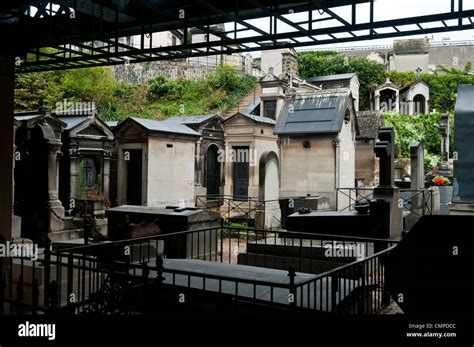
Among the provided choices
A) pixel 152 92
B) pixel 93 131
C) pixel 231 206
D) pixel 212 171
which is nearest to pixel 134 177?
pixel 93 131

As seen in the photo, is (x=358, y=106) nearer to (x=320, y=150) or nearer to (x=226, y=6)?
(x=320, y=150)

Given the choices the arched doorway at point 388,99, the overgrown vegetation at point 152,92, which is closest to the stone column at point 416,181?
the overgrown vegetation at point 152,92

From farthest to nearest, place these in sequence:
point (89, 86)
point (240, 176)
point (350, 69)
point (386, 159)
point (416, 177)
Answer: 1. point (350, 69)
2. point (89, 86)
3. point (240, 176)
4. point (416, 177)
5. point (386, 159)

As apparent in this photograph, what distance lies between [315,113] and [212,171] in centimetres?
806

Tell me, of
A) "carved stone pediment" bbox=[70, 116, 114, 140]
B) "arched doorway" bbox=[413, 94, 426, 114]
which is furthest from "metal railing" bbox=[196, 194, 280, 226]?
"arched doorway" bbox=[413, 94, 426, 114]

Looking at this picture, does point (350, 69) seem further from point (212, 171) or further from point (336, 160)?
point (336, 160)

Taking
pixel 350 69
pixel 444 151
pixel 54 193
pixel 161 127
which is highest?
pixel 350 69

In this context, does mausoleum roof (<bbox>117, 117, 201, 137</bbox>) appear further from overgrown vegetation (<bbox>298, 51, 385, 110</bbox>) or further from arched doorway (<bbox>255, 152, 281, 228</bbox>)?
overgrown vegetation (<bbox>298, 51, 385, 110</bbox>)

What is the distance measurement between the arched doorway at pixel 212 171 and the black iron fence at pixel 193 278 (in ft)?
36.5

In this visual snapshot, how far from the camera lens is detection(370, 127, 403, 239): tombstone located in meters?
11.9

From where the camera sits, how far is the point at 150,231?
1116 centimetres

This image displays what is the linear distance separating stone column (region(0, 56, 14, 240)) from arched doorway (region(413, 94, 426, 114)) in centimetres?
4564

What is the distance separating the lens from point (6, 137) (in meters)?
8.60

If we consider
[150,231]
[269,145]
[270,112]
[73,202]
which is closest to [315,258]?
[150,231]
